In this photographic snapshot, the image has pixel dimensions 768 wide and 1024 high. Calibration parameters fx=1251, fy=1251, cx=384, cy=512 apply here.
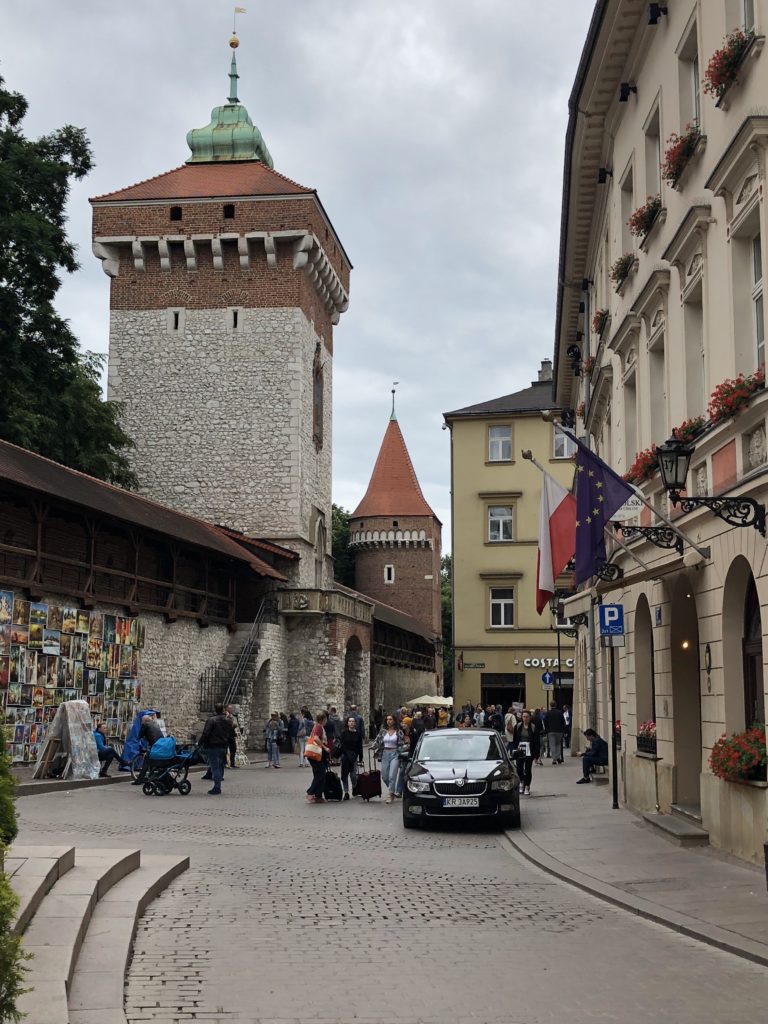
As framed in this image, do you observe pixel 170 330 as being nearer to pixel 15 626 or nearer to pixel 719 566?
pixel 15 626

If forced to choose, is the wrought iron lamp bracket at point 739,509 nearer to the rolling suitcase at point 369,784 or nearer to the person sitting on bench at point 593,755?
the rolling suitcase at point 369,784

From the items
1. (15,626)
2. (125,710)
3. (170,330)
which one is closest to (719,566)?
(15,626)

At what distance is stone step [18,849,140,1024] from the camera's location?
5934 mm

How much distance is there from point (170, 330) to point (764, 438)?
40.4 meters

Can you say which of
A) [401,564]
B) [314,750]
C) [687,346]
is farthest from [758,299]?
[401,564]

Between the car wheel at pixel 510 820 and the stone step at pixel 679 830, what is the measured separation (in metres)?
2.09

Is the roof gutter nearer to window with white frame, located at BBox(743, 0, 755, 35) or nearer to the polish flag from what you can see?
window with white frame, located at BBox(743, 0, 755, 35)

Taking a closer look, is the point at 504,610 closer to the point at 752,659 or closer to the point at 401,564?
the point at 401,564

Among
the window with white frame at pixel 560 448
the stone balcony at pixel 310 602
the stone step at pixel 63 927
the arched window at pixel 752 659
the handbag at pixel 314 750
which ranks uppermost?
the window with white frame at pixel 560 448

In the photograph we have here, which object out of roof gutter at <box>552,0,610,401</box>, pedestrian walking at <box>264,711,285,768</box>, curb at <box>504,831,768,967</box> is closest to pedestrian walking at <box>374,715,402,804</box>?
curb at <box>504,831,768,967</box>

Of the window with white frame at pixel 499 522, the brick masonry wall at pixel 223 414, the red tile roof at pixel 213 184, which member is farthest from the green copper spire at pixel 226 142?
the window with white frame at pixel 499 522

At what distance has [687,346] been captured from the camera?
14.6 meters

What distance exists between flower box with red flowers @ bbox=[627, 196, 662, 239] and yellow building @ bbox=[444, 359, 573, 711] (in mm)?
36408

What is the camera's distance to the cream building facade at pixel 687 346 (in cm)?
1184
